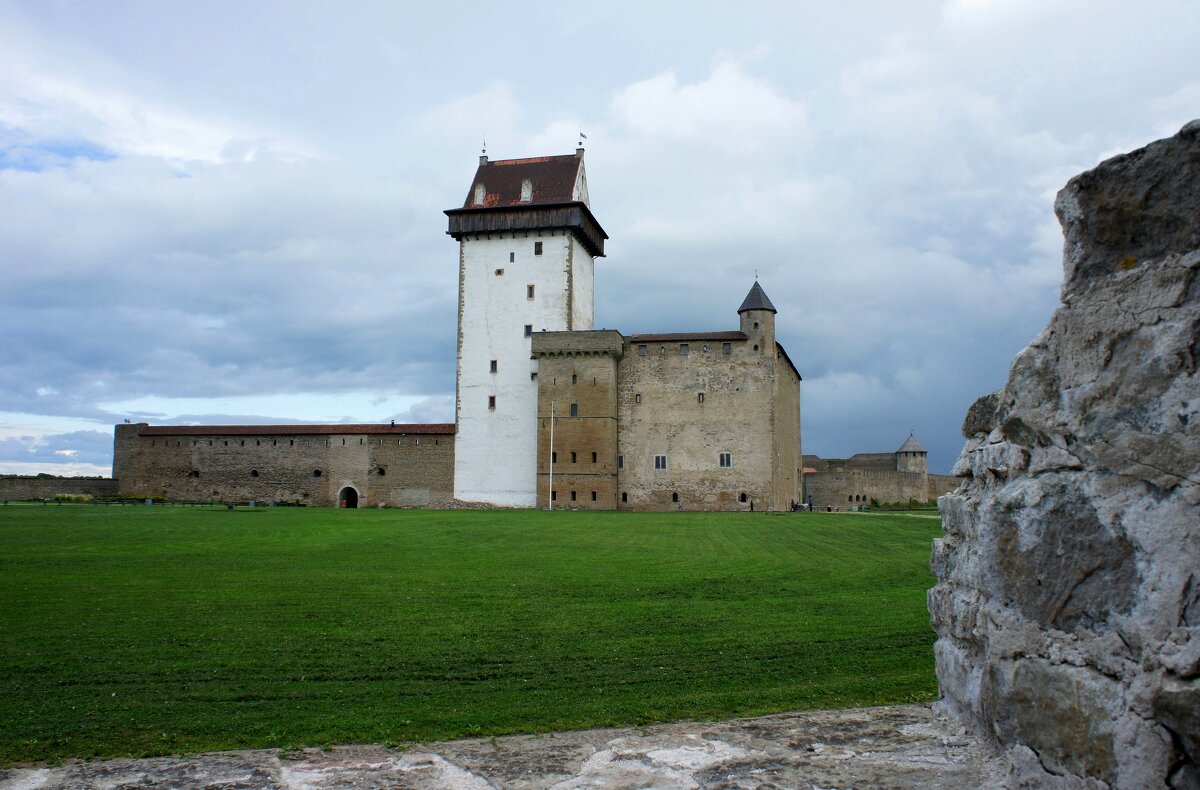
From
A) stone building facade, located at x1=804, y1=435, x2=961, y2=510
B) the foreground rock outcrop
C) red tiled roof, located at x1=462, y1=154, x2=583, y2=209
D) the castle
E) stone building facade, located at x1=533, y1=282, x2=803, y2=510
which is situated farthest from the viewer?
stone building facade, located at x1=804, y1=435, x2=961, y2=510

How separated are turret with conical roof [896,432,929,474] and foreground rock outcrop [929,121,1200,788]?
65.2 meters

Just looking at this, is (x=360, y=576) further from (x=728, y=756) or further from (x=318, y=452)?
(x=318, y=452)

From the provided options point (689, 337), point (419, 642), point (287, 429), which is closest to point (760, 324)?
point (689, 337)

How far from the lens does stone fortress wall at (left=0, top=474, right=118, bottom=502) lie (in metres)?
46.2

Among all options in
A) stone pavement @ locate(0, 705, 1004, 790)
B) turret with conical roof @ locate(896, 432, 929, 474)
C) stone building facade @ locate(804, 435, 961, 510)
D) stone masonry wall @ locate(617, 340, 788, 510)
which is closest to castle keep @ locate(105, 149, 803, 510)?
stone masonry wall @ locate(617, 340, 788, 510)

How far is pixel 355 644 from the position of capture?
27.9 feet

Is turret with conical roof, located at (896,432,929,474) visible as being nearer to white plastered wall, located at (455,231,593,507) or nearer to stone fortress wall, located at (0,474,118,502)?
white plastered wall, located at (455,231,593,507)

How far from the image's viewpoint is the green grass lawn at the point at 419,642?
237 inches

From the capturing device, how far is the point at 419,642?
8.62 m

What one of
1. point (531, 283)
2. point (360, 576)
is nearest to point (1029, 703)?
point (360, 576)

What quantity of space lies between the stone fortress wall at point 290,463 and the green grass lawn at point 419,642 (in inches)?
1225

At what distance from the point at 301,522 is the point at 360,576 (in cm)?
1572

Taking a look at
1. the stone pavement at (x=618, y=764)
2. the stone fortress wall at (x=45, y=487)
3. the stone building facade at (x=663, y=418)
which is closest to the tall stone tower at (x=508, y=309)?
the stone building facade at (x=663, y=418)

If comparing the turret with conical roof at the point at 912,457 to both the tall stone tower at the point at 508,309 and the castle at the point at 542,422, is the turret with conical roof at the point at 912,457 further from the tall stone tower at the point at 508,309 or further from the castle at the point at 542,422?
the tall stone tower at the point at 508,309
